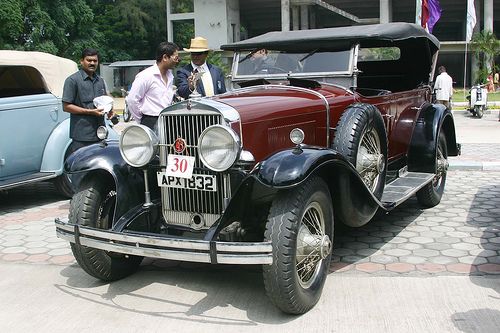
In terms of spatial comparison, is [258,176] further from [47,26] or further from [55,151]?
[47,26]

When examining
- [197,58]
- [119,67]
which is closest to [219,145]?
[197,58]

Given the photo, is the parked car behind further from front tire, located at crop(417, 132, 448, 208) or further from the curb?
the curb

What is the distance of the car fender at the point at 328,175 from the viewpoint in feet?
10.8

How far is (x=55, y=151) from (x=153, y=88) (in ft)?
7.49

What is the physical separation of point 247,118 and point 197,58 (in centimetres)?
218

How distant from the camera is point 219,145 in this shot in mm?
3506

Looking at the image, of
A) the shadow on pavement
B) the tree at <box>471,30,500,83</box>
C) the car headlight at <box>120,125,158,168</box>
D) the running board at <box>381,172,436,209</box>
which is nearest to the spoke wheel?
the running board at <box>381,172,436,209</box>

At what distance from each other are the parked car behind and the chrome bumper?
3.19 meters

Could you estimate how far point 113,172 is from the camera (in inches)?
156

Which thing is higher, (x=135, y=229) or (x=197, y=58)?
(x=197, y=58)

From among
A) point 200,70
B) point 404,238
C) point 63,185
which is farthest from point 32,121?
point 404,238

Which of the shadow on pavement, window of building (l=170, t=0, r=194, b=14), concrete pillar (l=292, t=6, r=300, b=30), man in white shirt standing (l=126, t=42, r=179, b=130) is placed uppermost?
window of building (l=170, t=0, r=194, b=14)

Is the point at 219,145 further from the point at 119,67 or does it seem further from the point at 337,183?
the point at 119,67

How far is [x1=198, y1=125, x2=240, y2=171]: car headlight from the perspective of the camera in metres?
3.45
